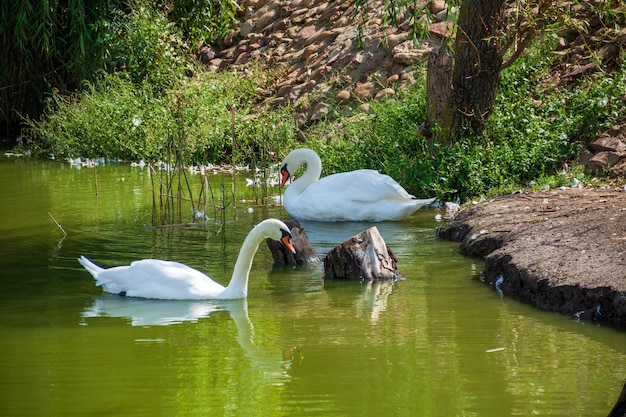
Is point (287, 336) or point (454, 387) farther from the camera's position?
point (287, 336)

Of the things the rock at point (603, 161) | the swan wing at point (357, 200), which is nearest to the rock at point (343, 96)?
the swan wing at point (357, 200)

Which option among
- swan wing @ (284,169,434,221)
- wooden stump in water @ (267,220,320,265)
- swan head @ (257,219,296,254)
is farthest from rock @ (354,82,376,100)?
swan head @ (257,219,296,254)

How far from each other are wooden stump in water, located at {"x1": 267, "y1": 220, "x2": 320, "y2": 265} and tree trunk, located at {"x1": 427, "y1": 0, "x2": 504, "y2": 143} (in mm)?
4166

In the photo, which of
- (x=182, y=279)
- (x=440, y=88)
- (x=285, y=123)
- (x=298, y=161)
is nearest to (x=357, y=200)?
(x=298, y=161)

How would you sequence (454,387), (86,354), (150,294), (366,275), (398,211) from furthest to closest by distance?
(398,211) < (366,275) < (150,294) < (86,354) < (454,387)

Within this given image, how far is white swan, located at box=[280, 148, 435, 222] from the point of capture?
481 inches

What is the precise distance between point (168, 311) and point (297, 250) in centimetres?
205

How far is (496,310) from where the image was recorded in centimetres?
800

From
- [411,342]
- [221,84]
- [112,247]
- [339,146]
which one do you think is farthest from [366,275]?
[221,84]

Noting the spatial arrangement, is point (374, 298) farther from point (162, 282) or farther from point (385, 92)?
point (385, 92)

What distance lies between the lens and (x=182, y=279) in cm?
842

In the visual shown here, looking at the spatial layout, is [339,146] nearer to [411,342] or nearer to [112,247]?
[112,247]

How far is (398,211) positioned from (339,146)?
352 cm

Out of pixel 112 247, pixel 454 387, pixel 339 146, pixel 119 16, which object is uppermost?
pixel 119 16
